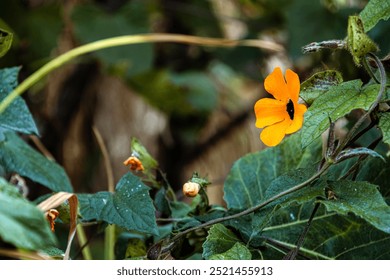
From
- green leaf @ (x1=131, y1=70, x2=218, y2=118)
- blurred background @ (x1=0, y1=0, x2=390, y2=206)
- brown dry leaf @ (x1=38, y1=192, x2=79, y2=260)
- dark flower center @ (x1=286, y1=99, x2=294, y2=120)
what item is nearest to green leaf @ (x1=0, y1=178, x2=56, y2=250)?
brown dry leaf @ (x1=38, y1=192, x2=79, y2=260)

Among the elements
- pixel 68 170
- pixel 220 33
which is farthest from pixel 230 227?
pixel 220 33

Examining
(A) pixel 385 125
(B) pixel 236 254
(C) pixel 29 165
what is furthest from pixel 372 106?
(C) pixel 29 165

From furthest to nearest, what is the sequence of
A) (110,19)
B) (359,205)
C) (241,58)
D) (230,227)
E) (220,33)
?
(220,33)
(241,58)
(110,19)
(230,227)
(359,205)

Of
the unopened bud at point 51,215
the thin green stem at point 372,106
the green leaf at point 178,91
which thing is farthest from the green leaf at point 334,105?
the green leaf at point 178,91

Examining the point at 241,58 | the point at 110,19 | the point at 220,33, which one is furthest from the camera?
the point at 220,33

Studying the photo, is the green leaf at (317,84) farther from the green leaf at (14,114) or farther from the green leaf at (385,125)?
the green leaf at (14,114)

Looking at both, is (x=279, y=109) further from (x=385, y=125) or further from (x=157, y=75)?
(x=157, y=75)

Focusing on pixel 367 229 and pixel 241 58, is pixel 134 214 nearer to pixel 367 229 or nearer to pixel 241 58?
pixel 367 229
